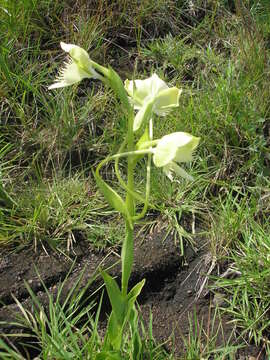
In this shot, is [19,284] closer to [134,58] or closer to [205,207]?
[205,207]

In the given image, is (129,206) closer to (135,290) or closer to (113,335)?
(135,290)

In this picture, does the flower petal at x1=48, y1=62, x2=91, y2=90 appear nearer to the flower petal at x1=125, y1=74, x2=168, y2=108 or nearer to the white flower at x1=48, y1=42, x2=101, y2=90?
the white flower at x1=48, y1=42, x2=101, y2=90

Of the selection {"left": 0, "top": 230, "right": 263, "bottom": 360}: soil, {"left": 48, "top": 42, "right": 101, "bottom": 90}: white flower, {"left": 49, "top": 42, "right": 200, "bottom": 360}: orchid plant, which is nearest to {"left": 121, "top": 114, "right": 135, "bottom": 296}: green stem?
{"left": 49, "top": 42, "right": 200, "bottom": 360}: orchid plant

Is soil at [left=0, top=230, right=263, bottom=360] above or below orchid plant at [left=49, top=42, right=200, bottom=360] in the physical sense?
below

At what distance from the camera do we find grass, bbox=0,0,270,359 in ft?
5.57

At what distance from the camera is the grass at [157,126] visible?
1696 millimetres

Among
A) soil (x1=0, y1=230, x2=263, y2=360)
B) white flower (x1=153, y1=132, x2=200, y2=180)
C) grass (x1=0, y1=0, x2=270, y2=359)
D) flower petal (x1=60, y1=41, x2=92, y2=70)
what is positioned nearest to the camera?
white flower (x1=153, y1=132, x2=200, y2=180)

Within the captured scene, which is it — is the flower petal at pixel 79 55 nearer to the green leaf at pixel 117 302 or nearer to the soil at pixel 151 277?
the green leaf at pixel 117 302

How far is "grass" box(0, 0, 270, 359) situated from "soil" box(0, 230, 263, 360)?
0.16 feet

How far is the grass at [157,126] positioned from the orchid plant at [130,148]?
1.45ft

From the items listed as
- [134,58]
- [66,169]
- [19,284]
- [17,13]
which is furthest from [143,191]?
[17,13]

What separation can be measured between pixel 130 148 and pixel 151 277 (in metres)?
0.70

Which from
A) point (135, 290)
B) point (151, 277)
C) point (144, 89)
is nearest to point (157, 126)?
point (151, 277)

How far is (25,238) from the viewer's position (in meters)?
1.72
